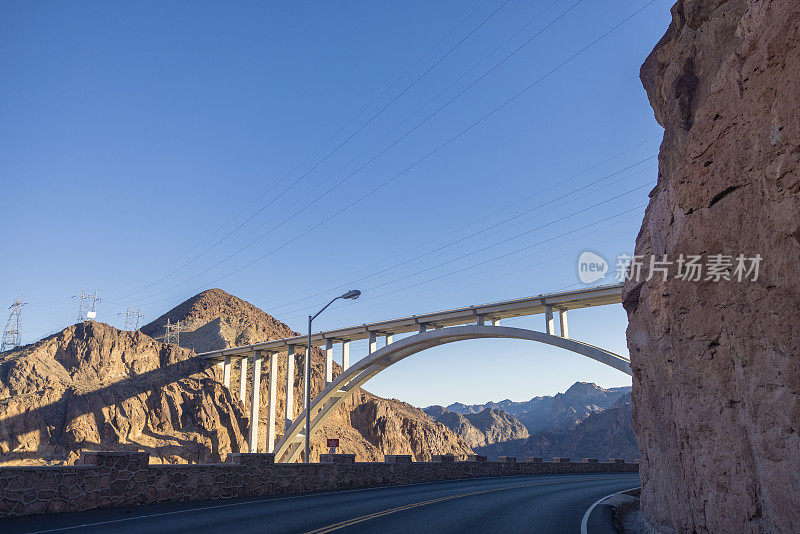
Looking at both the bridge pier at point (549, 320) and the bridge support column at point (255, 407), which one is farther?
the bridge support column at point (255, 407)

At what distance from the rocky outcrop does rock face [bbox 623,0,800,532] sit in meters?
135

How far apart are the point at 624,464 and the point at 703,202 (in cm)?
3751

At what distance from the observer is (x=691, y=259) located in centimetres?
674

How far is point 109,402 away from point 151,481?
49179mm

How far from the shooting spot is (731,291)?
602 centimetres

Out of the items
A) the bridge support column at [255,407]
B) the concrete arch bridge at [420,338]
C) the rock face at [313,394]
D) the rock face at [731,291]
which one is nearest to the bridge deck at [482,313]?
the concrete arch bridge at [420,338]

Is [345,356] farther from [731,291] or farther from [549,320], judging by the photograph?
[731,291]

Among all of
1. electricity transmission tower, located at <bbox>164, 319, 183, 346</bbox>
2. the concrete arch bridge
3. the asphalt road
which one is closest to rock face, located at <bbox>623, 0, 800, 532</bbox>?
the asphalt road

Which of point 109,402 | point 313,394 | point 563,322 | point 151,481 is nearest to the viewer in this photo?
point 151,481

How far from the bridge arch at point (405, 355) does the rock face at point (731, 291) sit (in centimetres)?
2651

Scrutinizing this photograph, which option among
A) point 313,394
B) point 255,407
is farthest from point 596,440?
point 255,407

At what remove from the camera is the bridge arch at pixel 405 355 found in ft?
→ 113

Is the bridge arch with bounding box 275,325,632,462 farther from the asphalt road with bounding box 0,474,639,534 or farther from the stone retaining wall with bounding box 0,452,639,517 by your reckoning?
the asphalt road with bounding box 0,474,639,534

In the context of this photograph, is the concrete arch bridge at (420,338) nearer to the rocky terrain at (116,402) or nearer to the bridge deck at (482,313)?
the bridge deck at (482,313)
